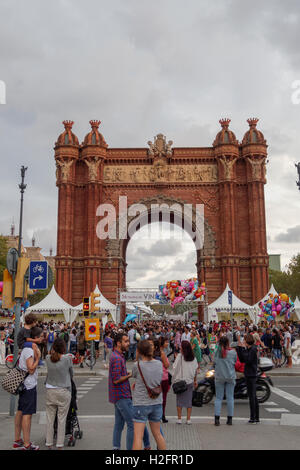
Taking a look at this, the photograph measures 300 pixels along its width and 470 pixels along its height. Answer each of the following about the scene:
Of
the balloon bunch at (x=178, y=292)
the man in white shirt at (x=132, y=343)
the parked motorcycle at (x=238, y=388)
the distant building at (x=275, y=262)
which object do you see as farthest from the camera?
the distant building at (x=275, y=262)

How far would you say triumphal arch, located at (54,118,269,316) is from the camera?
4306 centimetres

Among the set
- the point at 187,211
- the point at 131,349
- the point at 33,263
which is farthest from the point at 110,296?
the point at 33,263

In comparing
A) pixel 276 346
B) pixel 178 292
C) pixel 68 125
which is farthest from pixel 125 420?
pixel 68 125

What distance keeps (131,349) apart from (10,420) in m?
13.9

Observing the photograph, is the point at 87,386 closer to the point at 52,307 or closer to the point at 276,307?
the point at 276,307

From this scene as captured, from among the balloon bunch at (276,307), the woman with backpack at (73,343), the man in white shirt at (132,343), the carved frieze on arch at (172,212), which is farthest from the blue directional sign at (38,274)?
the carved frieze on arch at (172,212)

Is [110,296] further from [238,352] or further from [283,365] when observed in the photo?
[238,352]

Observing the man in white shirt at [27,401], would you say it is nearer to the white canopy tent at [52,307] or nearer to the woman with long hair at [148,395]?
the woman with long hair at [148,395]

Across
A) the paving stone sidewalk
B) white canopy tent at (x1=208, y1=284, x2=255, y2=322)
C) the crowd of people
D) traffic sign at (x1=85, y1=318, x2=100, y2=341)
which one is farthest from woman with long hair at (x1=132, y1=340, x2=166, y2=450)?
white canopy tent at (x1=208, y1=284, x2=255, y2=322)

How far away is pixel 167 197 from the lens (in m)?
44.8

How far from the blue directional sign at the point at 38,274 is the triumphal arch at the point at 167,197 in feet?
97.6

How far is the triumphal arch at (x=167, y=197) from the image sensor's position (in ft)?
141

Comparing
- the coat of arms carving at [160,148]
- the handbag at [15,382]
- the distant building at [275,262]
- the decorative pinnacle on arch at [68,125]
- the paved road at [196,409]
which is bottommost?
the paved road at [196,409]
